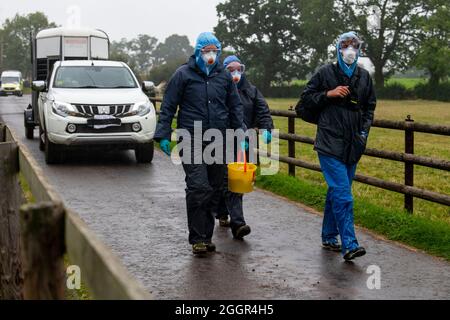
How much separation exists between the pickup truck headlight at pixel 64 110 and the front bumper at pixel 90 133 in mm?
77

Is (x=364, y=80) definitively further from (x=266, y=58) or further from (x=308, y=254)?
(x=266, y=58)

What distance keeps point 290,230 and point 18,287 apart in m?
4.07

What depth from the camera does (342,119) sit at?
280 inches

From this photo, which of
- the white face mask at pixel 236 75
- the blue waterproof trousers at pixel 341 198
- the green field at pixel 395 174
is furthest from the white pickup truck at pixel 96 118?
the blue waterproof trousers at pixel 341 198

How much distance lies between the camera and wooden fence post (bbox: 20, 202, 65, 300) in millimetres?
3152

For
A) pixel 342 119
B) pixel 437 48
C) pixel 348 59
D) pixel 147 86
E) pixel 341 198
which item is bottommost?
pixel 341 198

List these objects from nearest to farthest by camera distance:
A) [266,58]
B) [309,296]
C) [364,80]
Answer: [309,296]
[364,80]
[266,58]

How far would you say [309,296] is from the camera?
19.0ft

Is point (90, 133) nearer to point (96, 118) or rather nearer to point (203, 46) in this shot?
point (96, 118)

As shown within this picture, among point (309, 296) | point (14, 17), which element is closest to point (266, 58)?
point (14, 17)

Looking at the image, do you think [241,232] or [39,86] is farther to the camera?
[39,86]

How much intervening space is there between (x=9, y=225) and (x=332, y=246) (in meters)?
3.45

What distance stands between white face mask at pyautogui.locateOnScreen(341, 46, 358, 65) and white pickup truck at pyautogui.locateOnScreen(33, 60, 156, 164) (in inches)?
277

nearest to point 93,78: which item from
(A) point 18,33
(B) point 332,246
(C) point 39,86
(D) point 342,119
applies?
(C) point 39,86
